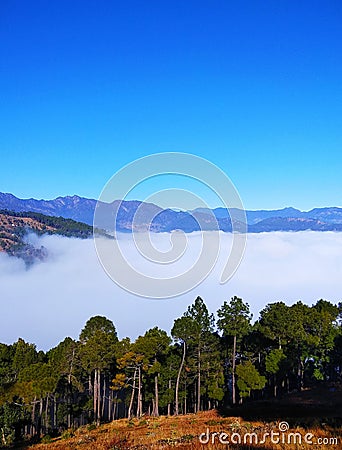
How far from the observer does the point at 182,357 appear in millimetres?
50812

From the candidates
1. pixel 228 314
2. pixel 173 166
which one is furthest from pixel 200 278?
pixel 228 314

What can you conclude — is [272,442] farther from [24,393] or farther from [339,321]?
[339,321]

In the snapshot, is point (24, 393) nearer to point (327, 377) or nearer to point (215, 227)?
point (215, 227)

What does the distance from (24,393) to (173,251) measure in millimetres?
25027

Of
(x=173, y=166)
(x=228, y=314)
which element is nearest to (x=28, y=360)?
(x=228, y=314)

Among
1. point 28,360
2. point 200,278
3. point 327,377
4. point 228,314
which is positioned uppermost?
point 200,278

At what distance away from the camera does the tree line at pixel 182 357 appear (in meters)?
45.1

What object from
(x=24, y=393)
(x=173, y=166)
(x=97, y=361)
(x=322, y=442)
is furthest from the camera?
(x=97, y=361)

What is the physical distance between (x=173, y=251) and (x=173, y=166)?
454 cm

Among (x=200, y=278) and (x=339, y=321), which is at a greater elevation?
(x=200, y=278)

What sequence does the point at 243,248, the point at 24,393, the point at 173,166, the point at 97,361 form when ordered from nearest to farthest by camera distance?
the point at 173,166 < the point at 243,248 < the point at 24,393 < the point at 97,361

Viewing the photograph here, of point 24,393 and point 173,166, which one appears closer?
point 173,166

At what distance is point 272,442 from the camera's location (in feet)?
46.7

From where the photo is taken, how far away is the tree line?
4512cm
